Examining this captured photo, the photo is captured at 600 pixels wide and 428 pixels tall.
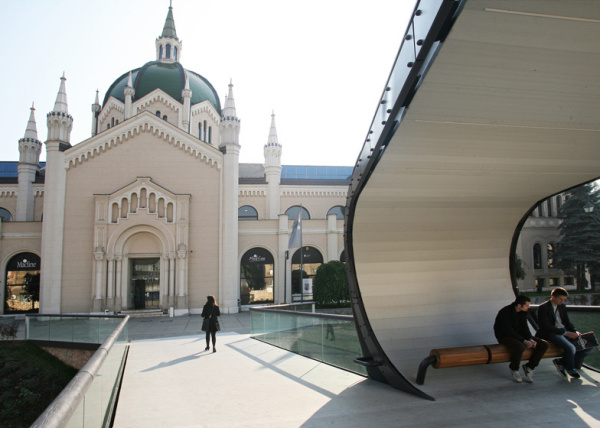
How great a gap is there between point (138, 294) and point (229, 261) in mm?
6597

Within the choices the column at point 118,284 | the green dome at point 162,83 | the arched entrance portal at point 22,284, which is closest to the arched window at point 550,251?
the green dome at point 162,83

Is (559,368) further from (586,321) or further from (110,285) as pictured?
(110,285)

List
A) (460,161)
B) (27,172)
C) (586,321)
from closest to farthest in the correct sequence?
1. (460,161)
2. (586,321)
3. (27,172)

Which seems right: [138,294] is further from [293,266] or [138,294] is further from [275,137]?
[275,137]

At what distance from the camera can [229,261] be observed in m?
29.6

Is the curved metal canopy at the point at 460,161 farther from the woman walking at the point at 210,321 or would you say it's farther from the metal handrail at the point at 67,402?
the woman walking at the point at 210,321

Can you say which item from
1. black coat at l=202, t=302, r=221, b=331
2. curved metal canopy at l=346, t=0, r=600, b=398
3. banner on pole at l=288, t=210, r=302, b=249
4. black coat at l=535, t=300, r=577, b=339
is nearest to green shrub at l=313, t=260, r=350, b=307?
banner on pole at l=288, t=210, r=302, b=249

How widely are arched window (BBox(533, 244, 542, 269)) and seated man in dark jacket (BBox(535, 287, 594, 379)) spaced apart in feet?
116

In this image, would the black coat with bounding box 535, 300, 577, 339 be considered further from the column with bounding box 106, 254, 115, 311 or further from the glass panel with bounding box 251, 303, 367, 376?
the column with bounding box 106, 254, 115, 311

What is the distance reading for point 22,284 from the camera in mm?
30141

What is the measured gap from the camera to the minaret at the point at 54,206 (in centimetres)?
2755

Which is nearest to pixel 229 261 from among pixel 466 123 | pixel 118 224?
pixel 118 224

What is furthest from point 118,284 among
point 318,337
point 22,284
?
point 318,337

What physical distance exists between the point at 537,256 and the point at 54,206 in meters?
38.2
